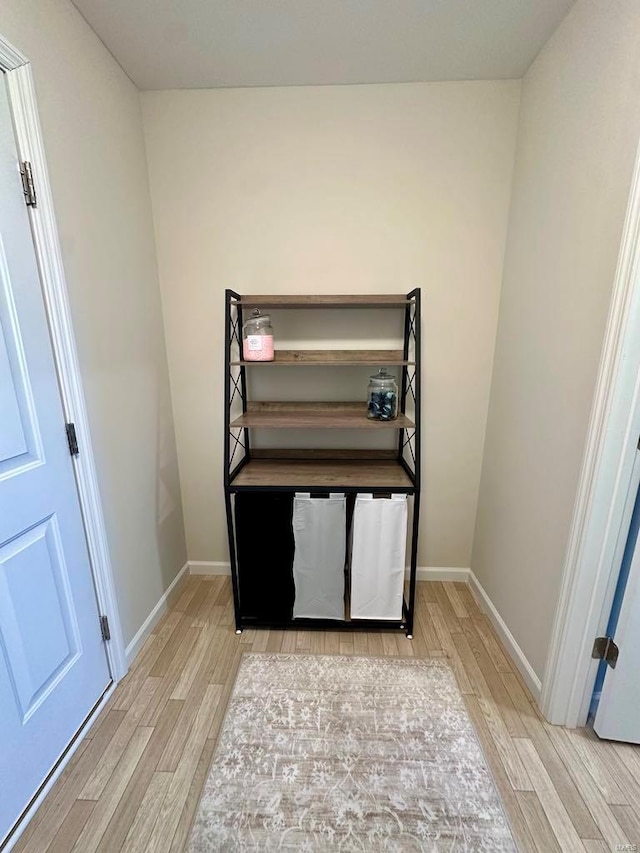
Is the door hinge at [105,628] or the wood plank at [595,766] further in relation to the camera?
the door hinge at [105,628]

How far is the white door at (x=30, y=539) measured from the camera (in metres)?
1.04

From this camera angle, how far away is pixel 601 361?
1.10 meters

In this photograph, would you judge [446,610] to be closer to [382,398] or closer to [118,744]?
[382,398]

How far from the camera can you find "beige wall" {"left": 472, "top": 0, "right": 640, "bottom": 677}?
3.60 feet

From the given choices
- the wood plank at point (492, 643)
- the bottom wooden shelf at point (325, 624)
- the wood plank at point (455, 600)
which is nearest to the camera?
the wood plank at point (492, 643)

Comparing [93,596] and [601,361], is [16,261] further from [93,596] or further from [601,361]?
[601,361]

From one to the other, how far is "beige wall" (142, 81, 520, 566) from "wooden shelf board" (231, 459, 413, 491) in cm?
38

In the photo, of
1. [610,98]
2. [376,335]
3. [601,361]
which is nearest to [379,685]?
[601,361]

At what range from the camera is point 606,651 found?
Answer: 1257 mm

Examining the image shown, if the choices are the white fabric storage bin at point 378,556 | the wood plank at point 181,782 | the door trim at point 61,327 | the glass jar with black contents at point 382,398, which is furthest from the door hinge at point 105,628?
the glass jar with black contents at point 382,398

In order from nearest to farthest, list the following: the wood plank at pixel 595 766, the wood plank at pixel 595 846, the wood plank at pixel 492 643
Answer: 1. the wood plank at pixel 595 846
2. the wood plank at pixel 595 766
3. the wood plank at pixel 492 643

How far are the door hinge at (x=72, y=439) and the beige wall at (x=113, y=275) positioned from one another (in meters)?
0.09

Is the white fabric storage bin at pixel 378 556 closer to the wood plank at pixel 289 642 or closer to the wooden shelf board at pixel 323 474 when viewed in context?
the wooden shelf board at pixel 323 474

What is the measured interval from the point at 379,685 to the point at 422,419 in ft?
4.13
